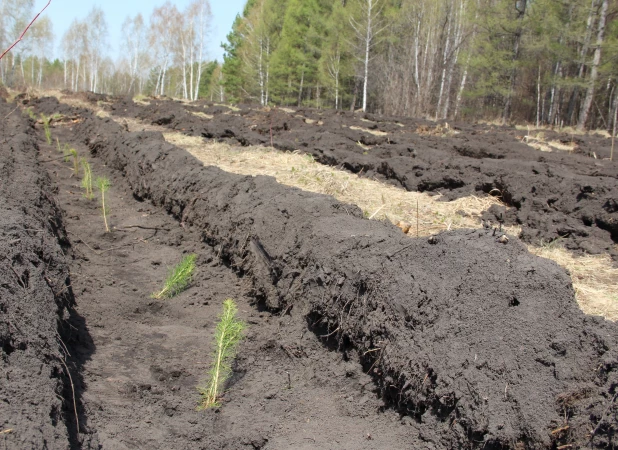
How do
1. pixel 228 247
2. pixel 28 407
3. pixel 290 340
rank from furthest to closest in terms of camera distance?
1. pixel 228 247
2. pixel 290 340
3. pixel 28 407

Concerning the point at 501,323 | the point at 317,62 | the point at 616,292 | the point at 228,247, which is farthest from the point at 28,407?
the point at 317,62

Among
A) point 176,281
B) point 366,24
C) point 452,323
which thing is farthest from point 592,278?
point 366,24

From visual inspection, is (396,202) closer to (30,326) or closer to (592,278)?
(592,278)

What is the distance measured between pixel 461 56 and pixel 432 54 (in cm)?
174

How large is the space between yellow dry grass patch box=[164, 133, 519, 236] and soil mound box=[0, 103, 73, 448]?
3.08 meters

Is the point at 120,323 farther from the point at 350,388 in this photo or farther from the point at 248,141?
the point at 248,141

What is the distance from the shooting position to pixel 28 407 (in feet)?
8.12

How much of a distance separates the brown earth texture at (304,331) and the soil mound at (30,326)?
0.01 meters

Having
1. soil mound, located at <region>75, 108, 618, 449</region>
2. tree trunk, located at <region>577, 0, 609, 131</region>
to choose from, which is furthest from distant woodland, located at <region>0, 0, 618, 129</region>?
soil mound, located at <region>75, 108, 618, 449</region>

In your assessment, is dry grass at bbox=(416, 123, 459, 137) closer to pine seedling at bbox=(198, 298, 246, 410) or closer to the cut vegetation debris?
the cut vegetation debris

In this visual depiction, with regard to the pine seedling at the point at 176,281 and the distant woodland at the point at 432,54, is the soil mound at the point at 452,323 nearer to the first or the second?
the pine seedling at the point at 176,281

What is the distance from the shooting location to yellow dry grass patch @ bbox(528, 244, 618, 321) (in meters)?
3.87

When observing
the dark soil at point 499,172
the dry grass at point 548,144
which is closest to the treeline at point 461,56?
the dry grass at point 548,144

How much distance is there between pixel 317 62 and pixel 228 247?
37689 millimetres
